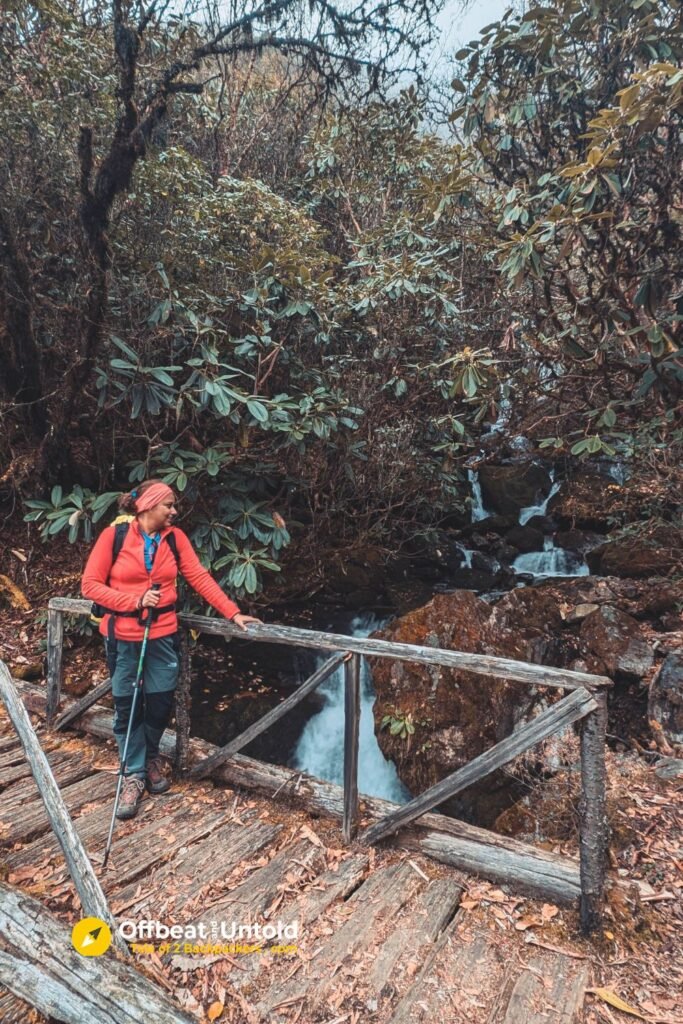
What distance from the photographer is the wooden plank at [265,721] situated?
11.1 feet

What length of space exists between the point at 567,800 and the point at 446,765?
107 centimetres

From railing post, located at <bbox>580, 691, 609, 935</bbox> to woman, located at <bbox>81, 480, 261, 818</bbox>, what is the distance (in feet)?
6.62

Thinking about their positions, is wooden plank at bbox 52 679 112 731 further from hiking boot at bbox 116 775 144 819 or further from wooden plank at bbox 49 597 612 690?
hiking boot at bbox 116 775 144 819

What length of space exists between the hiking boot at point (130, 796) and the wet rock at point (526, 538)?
7968 mm

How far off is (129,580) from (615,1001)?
3.12 m

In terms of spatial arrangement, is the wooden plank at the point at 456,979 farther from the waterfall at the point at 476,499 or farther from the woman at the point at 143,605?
the waterfall at the point at 476,499

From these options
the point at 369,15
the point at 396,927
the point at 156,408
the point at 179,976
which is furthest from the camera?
the point at 156,408

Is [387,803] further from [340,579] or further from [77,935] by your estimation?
[340,579]

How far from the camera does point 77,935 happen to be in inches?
97.5

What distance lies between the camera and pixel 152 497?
340 centimetres

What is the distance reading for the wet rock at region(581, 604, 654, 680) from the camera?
5941 mm

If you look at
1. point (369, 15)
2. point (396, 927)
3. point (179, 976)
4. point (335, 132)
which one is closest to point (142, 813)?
point (179, 976)

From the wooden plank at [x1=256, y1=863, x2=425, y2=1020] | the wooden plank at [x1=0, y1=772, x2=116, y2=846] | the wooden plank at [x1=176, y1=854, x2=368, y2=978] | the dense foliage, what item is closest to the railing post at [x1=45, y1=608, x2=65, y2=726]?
the dense foliage

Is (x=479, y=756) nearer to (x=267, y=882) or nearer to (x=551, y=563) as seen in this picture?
(x=267, y=882)
